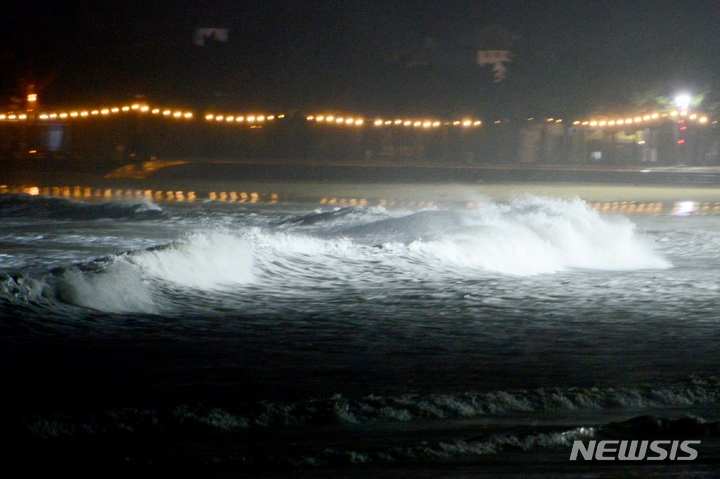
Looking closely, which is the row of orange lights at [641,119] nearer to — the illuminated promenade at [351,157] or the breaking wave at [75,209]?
the illuminated promenade at [351,157]

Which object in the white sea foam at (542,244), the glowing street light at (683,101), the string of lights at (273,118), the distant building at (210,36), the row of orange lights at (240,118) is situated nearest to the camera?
the white sea foam at (542,244)

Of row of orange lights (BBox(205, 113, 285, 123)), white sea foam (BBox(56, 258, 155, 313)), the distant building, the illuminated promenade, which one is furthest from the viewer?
the distant building

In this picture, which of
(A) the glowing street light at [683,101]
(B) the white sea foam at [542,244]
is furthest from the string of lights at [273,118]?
(B) the white sea foam at [542,244]

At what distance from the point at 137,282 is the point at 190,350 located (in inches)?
130

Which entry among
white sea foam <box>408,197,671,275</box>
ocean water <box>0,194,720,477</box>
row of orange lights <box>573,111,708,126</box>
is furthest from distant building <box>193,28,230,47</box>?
ocean water <box>0,194,720,477</box>

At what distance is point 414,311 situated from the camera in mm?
8828

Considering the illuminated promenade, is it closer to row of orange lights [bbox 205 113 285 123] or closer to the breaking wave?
row of orange lights [bbox 205 113 285 123]

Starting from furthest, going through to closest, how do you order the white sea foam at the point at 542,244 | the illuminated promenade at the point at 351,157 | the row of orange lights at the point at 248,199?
the illuminated promenade at the point at 351,157, the row of orange lights at the point at 248,199, the white sea foam at the point at 542,244

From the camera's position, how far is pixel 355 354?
6.79m

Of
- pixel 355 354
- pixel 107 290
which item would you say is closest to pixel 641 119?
pixel 107 290

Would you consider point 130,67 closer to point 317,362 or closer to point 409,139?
point 409,139

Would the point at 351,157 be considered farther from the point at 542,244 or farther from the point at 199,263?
the point at 199,263

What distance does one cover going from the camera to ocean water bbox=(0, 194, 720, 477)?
458 cm

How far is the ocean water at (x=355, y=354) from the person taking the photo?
4.58 m
